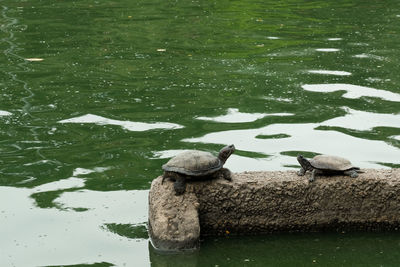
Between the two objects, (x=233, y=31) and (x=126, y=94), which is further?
(x=233, y=31)

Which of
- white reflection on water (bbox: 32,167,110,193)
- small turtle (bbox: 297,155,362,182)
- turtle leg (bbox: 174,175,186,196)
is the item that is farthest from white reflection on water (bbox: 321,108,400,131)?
turtle leg (bbox: 174,175,186,196)

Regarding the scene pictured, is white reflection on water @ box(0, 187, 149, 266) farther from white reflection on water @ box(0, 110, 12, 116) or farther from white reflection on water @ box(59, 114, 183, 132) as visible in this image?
white reflection on water @ box(0, 110, 12, 116)

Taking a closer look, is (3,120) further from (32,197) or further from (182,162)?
(182,162)

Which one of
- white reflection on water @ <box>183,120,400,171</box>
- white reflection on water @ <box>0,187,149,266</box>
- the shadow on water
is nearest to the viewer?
the shadow on water

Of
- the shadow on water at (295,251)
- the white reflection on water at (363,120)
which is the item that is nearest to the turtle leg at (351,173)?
the shadow on water at (295,251)

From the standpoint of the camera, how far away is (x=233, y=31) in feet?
46.3

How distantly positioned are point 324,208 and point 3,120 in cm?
437

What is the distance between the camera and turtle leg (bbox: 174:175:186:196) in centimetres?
547

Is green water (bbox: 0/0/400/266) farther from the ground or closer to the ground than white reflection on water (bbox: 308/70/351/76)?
farther from the ground

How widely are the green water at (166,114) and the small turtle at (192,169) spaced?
1.46 feet

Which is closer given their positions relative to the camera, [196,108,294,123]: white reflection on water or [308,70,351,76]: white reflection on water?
[196,108,294,123]: white reflection on water

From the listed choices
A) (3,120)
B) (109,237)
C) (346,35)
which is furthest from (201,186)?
(346,35)

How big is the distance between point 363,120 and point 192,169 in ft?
11.8

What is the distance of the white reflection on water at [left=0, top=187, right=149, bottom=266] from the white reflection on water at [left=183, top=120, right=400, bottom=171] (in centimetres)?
130
